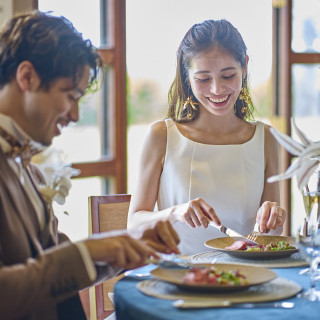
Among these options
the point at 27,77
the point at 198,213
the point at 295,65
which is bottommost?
the point at 198,213

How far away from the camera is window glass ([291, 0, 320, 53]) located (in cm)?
486

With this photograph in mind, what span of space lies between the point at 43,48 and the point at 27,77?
88 mm

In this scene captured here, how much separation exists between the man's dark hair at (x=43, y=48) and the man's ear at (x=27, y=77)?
1 centimetres

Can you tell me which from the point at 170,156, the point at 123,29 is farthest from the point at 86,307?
the point at 123,29

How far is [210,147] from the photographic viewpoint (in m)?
2.79

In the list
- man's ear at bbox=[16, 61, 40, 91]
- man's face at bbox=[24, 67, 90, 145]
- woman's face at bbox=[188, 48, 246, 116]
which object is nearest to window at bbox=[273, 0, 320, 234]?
woman's face at bbox=[188, 48, 246, 116]

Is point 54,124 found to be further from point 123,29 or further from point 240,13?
point 240,13

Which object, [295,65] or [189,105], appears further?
[295,65]

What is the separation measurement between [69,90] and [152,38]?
2728 mm

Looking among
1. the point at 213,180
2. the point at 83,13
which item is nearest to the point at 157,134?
the point at 213,180

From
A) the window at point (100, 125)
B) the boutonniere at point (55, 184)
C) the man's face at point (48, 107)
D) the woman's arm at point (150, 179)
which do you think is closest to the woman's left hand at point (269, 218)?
the woman's arm at point (150, 179)

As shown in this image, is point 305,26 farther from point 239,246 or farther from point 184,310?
point 184,310

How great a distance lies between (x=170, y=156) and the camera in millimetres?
2768

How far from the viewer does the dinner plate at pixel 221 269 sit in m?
1.56
